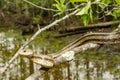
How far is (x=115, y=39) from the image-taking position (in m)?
2.67

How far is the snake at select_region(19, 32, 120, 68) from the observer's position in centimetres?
222

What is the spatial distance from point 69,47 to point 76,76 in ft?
20.1

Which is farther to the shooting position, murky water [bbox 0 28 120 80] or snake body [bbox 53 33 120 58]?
murky water [bbox 0 28 120 80]

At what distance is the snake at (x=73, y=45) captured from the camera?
7.29 ft

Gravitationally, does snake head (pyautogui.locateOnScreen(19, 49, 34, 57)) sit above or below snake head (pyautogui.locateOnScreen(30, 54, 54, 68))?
above

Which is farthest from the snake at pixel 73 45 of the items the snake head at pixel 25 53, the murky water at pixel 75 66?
the murky water at pixel 75 66

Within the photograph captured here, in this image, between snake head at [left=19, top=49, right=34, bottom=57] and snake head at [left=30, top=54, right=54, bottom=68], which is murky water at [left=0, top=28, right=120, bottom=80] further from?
snake head at [left=19, top=49, right=34, bottom=57]

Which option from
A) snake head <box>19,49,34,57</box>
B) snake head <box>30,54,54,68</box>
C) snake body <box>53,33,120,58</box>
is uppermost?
snake body <box>53,33,120,58</box>

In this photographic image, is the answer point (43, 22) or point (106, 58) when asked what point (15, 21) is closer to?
point (43, 22)

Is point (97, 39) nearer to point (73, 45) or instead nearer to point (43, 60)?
point (73, 45)

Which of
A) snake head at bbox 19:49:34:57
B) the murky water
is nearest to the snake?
snake head at bbox 19:49:34:57

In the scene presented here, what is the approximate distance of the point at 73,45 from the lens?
2.68 meters

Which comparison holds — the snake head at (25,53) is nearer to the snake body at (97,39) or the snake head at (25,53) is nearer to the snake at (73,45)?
the snake at (73,45)

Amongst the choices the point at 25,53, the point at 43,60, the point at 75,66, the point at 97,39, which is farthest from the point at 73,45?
the point at 75,66
